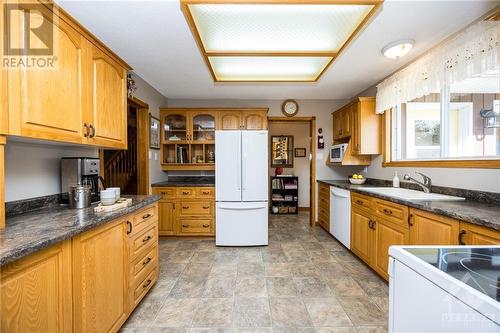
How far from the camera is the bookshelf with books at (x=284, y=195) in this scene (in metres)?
5.37

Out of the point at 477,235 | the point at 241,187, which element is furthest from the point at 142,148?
the point at 477,235

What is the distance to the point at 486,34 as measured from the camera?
5.61 ft

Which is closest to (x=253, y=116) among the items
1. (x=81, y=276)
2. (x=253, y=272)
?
(x=253, y=272)

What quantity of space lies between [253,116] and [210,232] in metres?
2.09

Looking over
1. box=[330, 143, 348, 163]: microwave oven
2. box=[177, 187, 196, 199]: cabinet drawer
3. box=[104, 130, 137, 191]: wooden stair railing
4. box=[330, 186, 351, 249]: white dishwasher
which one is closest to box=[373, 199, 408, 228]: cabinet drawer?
box=[330, 186, 351, 249]: white dishwasher

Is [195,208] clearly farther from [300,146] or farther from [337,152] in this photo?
[300,146]

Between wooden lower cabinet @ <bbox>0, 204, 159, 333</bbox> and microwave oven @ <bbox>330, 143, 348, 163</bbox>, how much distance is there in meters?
3.03

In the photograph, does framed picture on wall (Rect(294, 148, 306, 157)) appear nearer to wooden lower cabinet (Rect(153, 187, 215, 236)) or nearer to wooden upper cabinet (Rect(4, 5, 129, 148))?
wooden lower cabinet (Rect(153, 187, 215, 236))

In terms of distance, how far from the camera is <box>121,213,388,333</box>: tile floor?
5.50 feet

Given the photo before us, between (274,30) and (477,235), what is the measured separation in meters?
2.17

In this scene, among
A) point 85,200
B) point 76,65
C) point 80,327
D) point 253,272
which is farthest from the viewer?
point 253,272

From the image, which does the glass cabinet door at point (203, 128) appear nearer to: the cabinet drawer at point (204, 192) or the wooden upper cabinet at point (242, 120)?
the wooden upper cabinet at point (242, 120)

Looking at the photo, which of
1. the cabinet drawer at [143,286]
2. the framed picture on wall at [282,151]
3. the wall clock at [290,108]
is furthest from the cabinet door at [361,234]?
the framed picture on wall at [282,151]

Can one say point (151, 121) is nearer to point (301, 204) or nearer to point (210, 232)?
point (210, 232)
